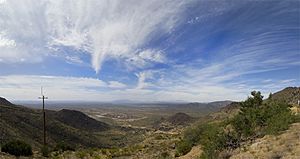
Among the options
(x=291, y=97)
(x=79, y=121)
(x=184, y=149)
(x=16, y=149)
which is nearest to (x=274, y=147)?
(x=184, y=149)

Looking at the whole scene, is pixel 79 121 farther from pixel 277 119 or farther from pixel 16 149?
pixel 277 119

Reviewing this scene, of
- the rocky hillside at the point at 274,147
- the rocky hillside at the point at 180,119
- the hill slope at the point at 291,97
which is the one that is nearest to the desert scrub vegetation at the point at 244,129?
the rocky hillside at the point at 274,147

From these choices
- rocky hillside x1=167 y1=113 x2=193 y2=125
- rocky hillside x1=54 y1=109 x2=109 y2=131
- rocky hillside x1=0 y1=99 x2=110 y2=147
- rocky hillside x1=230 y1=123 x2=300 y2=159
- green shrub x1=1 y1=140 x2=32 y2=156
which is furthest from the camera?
rocky hillside x1=167 y1=113 x2=193 y2=125

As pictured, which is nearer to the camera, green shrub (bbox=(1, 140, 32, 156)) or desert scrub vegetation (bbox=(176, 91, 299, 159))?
desert scrub vegetation (bbox=(176, 91, 299, 159))

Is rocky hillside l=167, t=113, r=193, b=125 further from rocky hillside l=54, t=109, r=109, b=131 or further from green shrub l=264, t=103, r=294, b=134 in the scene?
green shrub l=264, t=103, r=294, b=134

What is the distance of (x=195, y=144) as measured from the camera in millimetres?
27641

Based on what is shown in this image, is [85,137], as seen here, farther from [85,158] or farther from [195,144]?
[195,144]

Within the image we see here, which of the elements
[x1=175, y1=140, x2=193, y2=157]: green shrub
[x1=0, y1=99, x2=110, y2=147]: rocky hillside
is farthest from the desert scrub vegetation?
[x1=0, y1=99, x2=110, y2=147]: rocky hillside

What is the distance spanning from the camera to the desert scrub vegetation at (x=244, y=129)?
20516 mm

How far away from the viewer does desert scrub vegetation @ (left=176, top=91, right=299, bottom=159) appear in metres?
20.5

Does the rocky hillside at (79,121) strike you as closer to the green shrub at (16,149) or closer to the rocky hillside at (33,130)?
the rocky hillside at (33,130)

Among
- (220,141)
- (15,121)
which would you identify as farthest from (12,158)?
(15,121)

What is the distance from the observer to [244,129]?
23.9 m

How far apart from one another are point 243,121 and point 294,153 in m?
9.79
